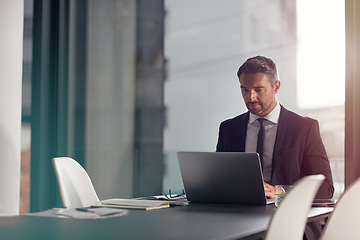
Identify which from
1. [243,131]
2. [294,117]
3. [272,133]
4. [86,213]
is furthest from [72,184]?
[294,117]

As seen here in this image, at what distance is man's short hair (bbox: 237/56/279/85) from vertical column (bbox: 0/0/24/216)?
1.72 metres

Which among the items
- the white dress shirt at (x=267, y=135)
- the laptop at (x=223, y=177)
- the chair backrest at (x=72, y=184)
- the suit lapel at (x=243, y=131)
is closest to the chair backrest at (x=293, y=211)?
the laptop at (x=223, y=177)

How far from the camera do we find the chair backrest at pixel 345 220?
6.47 ft

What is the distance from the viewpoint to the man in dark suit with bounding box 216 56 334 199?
353 cm

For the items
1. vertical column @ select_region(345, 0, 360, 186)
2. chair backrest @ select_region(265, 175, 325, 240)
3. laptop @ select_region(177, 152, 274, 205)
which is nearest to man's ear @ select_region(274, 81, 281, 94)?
vertical column @ select_region(345, 0, 360, 186)

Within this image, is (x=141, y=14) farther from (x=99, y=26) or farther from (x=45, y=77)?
(x=45, y=77)

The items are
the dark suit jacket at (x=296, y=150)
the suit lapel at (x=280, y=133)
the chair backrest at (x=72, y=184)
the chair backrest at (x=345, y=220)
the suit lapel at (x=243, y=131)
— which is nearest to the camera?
the chair backrest at (x=345, y=220)

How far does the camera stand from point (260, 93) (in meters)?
3.80

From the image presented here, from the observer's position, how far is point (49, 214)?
214 cm

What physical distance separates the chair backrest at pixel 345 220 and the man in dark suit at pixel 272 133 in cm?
131

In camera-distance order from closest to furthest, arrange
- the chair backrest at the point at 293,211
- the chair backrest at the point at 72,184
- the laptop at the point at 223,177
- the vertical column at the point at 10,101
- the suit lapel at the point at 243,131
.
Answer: the chair backrest at the point at 293,211 → the laptop at the point at 223,177 → the chair backrest at the point at 72,184 → the suit lapel at the point at 243,131 → the vertical column at the point at 10,101

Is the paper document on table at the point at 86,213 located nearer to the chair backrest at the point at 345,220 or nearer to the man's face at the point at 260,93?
the chair backrest at the point at 345,220

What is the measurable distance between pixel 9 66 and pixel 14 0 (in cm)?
52

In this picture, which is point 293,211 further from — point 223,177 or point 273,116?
point 273,116
